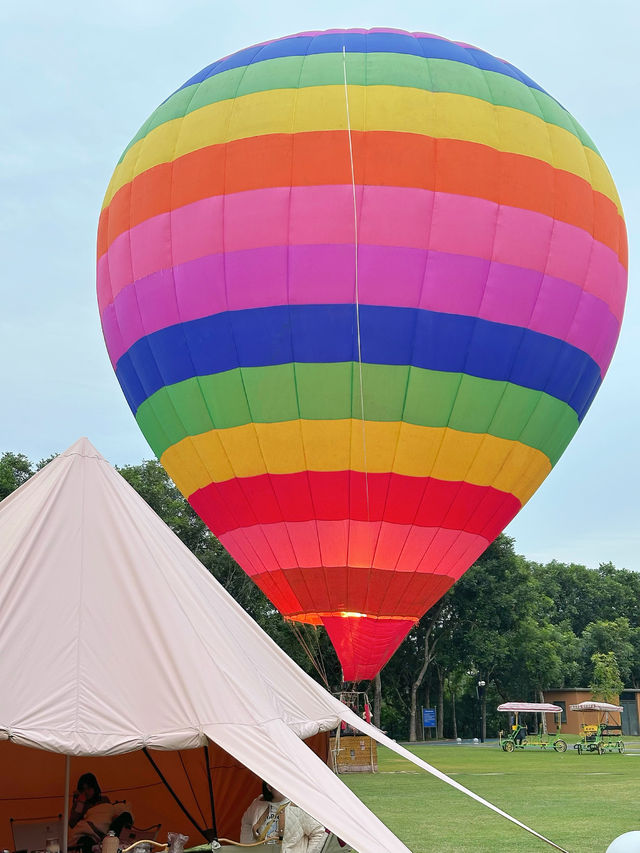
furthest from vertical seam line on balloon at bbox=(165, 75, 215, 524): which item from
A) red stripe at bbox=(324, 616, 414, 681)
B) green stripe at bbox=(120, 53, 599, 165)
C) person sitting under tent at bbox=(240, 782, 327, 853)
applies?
person sitting under tent at bbox=(240, 782, 327, 853)

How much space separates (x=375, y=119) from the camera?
13688 millimetres

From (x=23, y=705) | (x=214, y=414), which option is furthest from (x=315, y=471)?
(x=23, y=705)

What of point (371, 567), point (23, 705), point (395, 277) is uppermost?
point (395, 277)

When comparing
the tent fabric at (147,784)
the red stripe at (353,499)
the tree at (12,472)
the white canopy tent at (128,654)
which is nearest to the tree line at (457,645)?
the tree at (12,472)

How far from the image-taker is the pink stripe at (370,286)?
13.3m

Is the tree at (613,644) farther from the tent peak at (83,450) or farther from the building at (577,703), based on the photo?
the tent peak at (83,450)

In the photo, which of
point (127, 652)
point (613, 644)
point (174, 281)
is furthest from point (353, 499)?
point (613, 644)

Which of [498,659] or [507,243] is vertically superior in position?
[507,243]

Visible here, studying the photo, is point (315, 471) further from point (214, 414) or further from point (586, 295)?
point (586, 295)

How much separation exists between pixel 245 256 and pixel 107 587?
23.3 feet

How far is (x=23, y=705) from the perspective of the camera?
21.5ft

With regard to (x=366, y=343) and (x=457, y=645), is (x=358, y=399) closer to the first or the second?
(x=366, y=343)

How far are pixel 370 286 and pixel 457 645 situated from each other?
33957mm

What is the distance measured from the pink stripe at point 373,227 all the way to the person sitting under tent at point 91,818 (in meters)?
7.47
